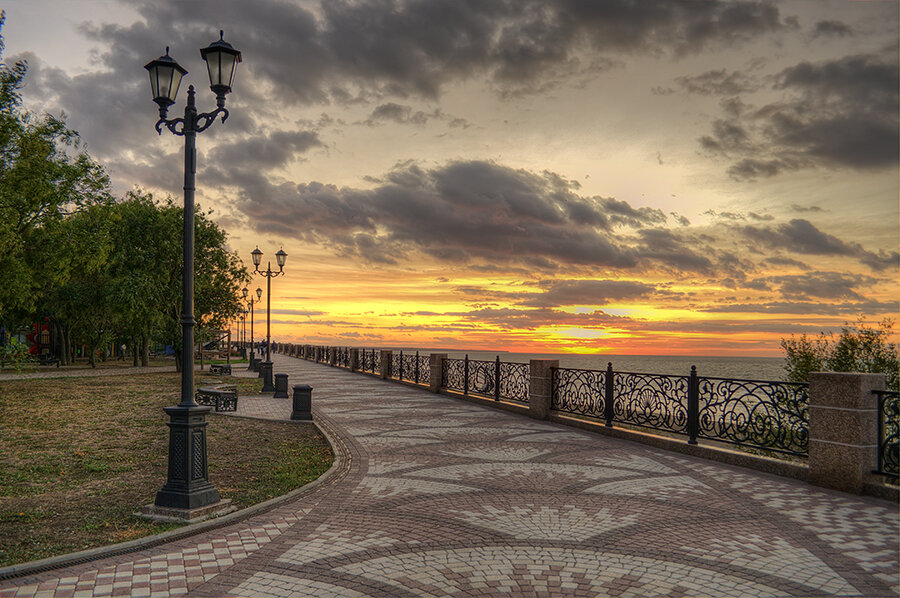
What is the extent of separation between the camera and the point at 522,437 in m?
11.6

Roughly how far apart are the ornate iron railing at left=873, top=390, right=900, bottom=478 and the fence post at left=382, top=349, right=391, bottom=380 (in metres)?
22.4

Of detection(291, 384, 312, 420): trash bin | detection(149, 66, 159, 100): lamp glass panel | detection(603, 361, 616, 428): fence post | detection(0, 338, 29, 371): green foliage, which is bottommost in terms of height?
detection(291, 384, 312, 420): trash bin

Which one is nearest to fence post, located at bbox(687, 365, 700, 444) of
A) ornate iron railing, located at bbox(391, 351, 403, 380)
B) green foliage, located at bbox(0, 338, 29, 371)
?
green foliage, located at bbox(0, 338, 29, 371)

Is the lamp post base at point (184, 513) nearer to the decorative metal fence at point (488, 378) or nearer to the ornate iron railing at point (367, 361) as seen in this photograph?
the decorative metal fence at point (488, 378)

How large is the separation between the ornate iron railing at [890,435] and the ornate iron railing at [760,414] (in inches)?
40.5

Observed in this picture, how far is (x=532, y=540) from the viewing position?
5.48m

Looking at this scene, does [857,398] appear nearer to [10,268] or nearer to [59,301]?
[10,268]

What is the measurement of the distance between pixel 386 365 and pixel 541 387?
49.8 feet

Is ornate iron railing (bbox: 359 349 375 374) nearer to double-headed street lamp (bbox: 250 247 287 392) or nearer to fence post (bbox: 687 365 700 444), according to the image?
double-headed street lamp (bbox: 250 247 287 392)

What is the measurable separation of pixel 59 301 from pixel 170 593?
1625 inches

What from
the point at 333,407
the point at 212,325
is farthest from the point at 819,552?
the point at 212,325

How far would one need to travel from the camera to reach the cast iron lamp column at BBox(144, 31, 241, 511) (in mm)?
6559

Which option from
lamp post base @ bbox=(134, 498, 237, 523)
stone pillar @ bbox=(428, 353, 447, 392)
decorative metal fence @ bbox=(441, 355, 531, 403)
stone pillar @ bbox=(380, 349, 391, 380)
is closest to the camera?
lamp post base @ bbox=(134, 498, 237, 523)

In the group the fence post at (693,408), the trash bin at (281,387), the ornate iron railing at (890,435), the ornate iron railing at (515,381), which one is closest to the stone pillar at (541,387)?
the ornate iron railing at (515,381)
